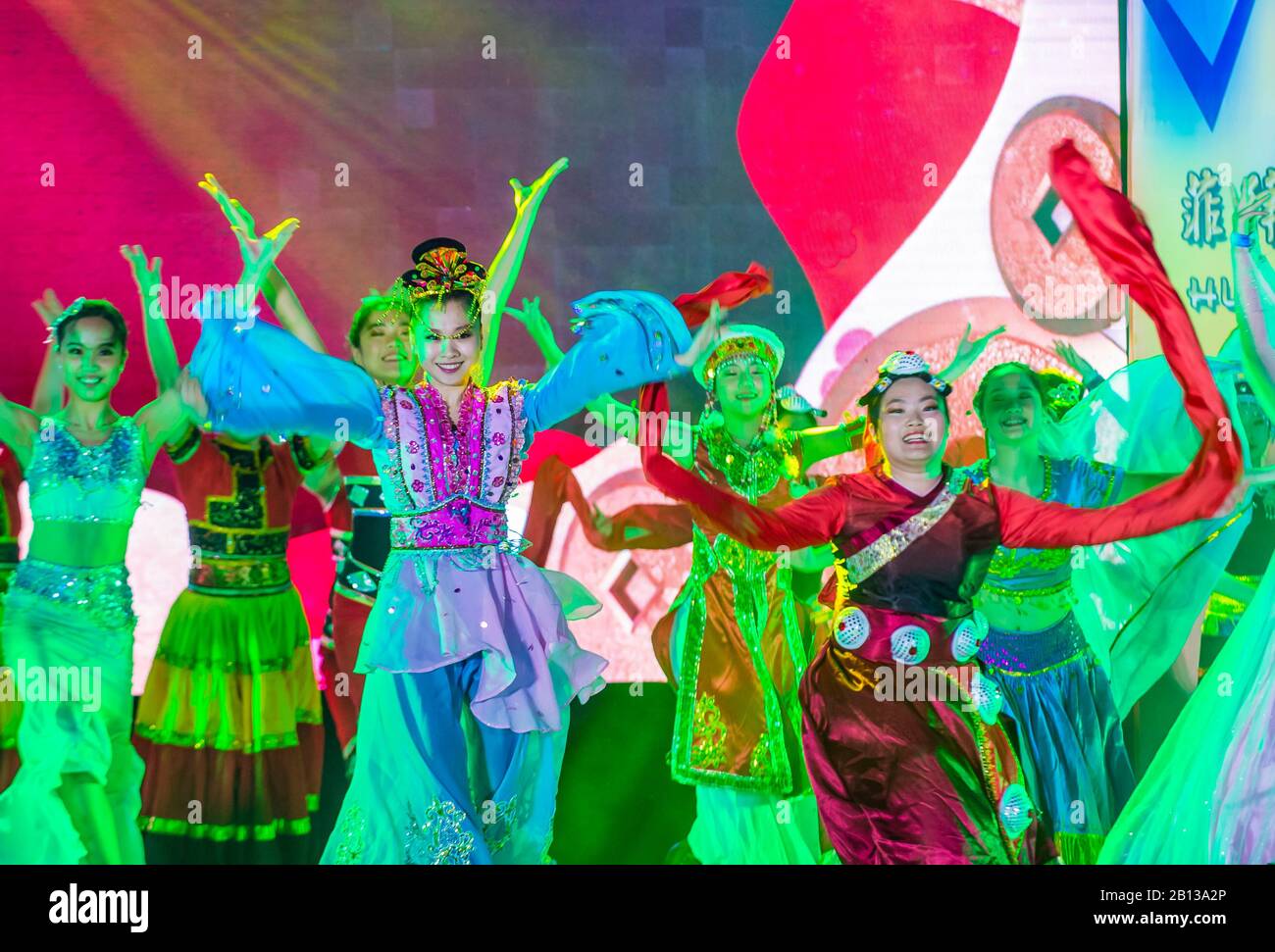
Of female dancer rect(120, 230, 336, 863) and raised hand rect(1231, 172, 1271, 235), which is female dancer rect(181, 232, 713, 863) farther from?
raised hand rect(1231, 172, 1271, 235)

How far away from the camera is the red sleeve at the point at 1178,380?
486 cm

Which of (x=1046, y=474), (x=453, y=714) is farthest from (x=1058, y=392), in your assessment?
(x=453, y=714)

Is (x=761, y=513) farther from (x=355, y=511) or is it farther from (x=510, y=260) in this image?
(x=355, y=511)

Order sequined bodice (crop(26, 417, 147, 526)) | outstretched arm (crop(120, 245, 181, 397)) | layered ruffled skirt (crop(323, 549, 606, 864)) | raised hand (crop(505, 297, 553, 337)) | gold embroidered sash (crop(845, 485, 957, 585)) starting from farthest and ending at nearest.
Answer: raised hand (crop(505, 297, 553, 337)) < outstretched arm (crop(120, 245, 181, 397)) < sequined bodice (crop(26, 417, 147, 526)) < gold embroidered sash (crop(845, 485, 957, 585)) < layered ruffled skirt (crop(323, 549, 606, 864))

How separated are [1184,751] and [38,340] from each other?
13.4 ft

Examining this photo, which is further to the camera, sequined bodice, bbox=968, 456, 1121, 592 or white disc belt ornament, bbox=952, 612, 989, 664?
sequined bodice, bbox=968, 456, 1121, 592

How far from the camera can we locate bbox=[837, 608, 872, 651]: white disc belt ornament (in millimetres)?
4812

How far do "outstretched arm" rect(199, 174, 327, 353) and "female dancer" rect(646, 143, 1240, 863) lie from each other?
126 centimetres

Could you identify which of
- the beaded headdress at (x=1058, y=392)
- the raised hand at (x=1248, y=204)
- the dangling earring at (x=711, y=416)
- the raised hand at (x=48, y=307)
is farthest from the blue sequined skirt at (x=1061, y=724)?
the raised hand at (x=48, y=307)

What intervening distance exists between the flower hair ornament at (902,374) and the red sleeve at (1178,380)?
1.28 feet

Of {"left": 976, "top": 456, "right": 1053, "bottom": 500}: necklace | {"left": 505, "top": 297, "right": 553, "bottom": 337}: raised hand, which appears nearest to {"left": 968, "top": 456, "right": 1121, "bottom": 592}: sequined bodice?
{"left": 976, "top": 456, "right": 1053, "bottom": 500}: necklace

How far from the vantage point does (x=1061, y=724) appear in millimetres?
5242
